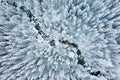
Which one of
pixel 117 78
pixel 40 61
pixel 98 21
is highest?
pixel 98 21

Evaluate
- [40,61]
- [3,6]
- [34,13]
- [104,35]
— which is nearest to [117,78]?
[104,35]

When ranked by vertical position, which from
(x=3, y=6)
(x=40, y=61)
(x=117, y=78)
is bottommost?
(x=117, y=78)

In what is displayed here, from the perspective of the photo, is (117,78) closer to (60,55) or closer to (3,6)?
(60,55)

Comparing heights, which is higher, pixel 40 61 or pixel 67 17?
pixel 67 17

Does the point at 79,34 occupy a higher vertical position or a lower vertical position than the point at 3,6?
lower

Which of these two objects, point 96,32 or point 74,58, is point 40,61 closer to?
point 74,58

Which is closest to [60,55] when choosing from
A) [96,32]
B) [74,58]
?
[74,58]

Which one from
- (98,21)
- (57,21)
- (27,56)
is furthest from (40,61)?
(98,21)

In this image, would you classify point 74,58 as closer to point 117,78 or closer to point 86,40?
point 86,40
